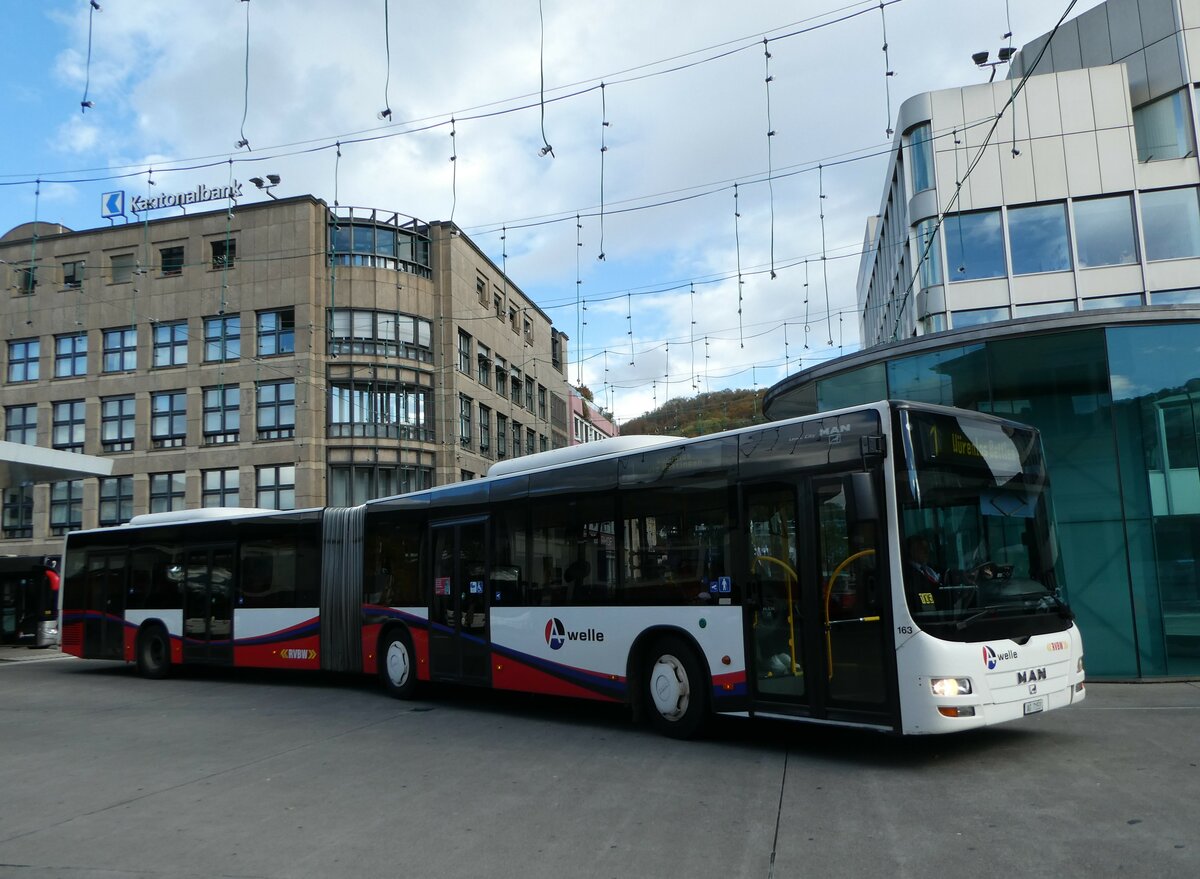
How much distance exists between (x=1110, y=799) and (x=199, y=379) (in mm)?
40710

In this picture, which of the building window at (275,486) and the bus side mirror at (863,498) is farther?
the building window at (275,486)

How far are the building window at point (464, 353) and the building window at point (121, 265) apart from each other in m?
14.7

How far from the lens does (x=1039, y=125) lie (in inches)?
1147

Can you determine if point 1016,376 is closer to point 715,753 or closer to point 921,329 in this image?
point 715,753

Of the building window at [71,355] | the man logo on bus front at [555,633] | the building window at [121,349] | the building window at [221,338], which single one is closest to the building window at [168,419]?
the building window at [121,349]

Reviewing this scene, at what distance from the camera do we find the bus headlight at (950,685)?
759cm

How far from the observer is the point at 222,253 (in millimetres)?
41719

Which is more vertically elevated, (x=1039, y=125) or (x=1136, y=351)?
(x=1039, y=125)

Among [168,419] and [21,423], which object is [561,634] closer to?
[168,419]

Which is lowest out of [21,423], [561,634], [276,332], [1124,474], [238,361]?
[561,634]

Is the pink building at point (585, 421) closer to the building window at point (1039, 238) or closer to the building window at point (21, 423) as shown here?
the building window at point (21, 423)

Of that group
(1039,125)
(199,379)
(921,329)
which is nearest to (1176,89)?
(1039,125)

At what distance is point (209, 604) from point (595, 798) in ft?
39.7

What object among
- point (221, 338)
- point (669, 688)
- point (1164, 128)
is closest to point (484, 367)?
point (221, 338)
